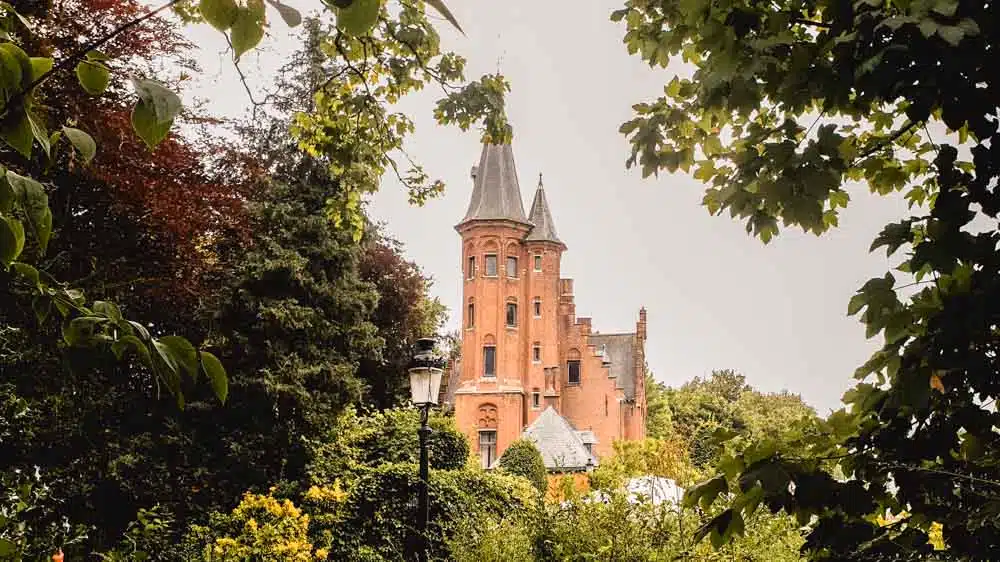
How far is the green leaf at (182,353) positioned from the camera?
1.30 m

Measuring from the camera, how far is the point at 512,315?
44.9 meters

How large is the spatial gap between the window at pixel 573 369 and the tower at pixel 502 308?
4.14 feet

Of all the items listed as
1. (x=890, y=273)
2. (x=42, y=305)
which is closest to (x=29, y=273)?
(x=42, y=305)

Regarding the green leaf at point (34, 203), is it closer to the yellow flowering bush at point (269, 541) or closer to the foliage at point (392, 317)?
the yellow flowering bush at point (269, 541)

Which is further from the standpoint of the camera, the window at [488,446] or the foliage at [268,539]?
the window at [488,446]

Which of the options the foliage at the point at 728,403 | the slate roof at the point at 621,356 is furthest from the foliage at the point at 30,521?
the foliage at the point at 728,403

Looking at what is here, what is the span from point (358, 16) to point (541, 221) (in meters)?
46.5

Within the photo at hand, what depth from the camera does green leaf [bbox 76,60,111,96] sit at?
3.85ft

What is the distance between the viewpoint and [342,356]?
1950 cm

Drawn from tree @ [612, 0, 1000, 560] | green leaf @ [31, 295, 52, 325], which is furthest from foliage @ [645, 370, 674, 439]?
green leaf @ [31, 295, 52, 325]

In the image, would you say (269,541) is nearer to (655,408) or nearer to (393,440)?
(393,440)

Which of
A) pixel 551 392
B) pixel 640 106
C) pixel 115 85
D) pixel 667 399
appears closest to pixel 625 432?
pixel 551 392

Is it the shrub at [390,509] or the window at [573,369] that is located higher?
the window at [573,369]

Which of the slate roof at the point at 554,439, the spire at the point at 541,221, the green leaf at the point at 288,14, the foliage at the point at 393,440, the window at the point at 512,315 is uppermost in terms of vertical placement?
the spire at the point at 541,221
